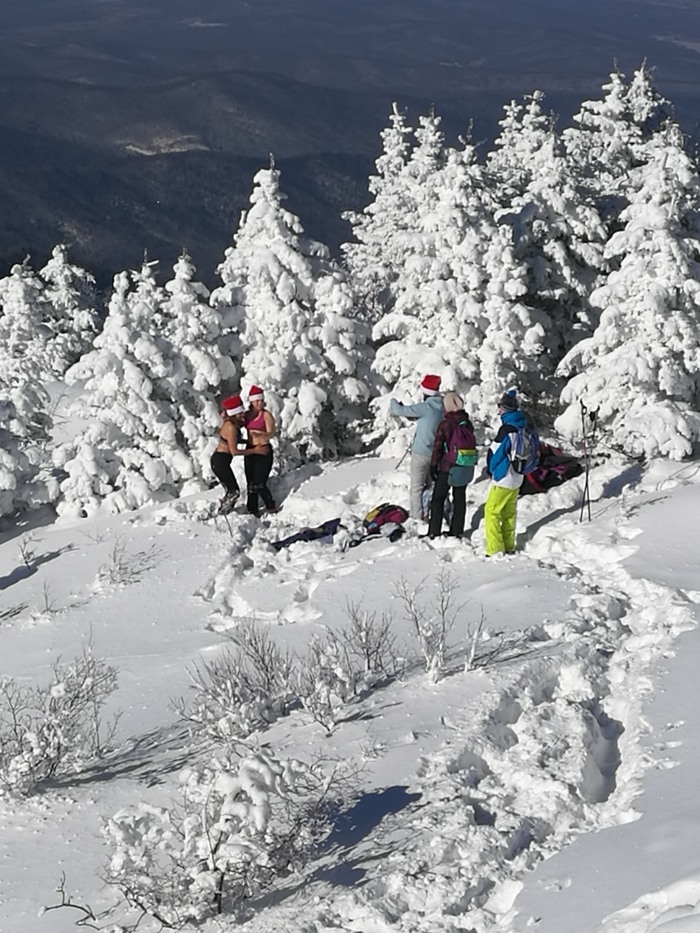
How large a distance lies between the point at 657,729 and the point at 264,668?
307cm

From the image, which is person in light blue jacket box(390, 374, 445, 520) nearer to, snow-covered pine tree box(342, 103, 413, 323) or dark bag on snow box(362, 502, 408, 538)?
dark bag on snow box(362, 502, 408, 538)

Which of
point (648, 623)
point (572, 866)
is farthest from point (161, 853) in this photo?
point (648, 623)

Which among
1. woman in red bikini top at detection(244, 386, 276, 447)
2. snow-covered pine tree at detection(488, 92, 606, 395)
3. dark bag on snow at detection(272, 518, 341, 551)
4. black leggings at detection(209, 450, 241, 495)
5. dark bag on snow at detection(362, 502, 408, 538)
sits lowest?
dark bag on snow at detection(272, 518, 341, 551)

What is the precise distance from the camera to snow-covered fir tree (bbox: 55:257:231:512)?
58.1ft

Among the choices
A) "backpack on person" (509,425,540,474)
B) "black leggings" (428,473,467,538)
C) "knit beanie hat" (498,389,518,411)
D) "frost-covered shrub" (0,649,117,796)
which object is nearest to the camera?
"frost-covered shrub" (0,649,117,796)

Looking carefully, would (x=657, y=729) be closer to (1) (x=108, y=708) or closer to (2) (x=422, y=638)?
Result: (2) (x=422, y=638)

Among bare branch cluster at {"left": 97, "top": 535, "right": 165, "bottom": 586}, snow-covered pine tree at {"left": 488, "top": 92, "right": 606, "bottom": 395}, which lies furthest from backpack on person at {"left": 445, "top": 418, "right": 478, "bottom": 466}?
snow-covered pine tree at {"left": 488, "top": 92, "right": 606, "bottom": 395}

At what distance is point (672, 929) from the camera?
3.82m

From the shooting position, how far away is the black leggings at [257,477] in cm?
1446

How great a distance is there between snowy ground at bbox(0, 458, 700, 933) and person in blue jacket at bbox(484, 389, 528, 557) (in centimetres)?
44

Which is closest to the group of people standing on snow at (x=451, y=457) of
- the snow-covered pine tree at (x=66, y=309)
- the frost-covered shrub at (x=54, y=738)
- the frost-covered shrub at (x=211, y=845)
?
the frost-covered shrub at (x=54, y=738)

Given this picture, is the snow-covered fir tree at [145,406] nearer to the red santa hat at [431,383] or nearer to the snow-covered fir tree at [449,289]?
the snow-covered fir tree at [449,289]

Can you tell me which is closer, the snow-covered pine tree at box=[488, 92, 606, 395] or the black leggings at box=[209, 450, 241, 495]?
the black leggings at box=[209, 450, 241, 495]

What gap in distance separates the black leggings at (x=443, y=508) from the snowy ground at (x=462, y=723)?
407 mm
